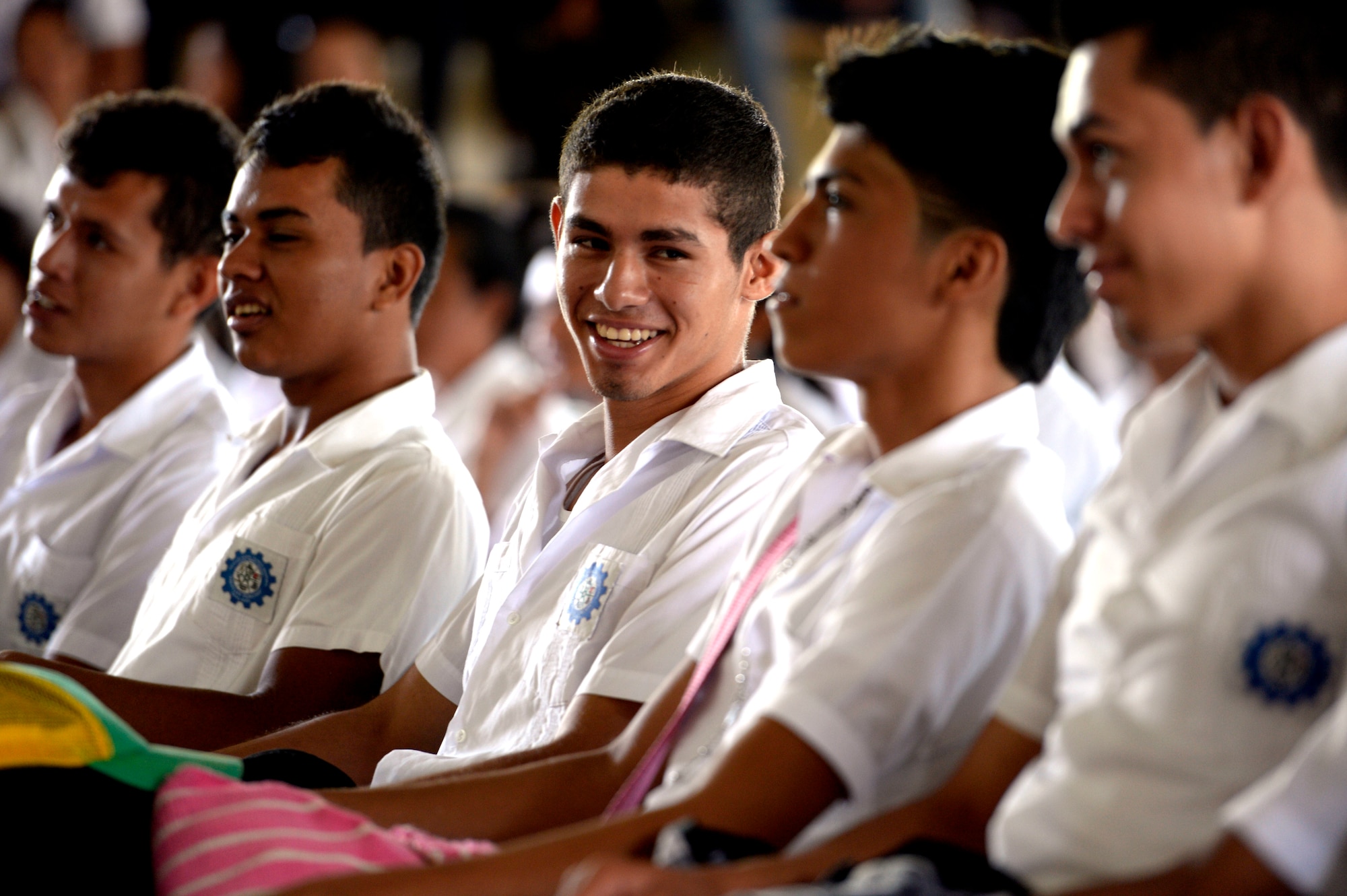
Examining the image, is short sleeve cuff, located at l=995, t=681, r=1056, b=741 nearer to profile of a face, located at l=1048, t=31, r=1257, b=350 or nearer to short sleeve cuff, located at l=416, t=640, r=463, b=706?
profile of a face, located at l=1048, t=31, r=1257, b=350

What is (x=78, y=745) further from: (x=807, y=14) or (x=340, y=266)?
(x=807, y=14)

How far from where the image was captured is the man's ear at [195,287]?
2.79 m

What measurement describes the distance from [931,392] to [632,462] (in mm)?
559

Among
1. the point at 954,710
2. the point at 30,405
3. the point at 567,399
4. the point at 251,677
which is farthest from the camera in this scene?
the point at 567,399

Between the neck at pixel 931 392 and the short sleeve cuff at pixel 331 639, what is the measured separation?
36.7 inches

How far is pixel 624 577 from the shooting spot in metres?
1.81

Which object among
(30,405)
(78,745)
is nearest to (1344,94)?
(78,745)

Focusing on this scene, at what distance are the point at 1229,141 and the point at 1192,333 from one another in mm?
154

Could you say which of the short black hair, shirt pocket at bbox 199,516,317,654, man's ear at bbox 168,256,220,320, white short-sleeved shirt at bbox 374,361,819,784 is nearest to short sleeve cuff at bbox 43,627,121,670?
shirt pocket at bbox 199,516,317,654

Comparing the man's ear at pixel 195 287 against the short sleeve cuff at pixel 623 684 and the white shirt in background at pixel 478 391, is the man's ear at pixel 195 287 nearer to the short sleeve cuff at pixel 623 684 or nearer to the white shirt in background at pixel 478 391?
the short sleeve cuff at pixel 623 684

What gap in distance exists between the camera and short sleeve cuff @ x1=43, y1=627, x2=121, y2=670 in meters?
2.45

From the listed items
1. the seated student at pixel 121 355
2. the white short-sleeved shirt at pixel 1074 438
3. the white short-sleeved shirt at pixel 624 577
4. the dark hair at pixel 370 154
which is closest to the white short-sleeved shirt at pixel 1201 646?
the white short-sleeved shirt at pixel 624 577

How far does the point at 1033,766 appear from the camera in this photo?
119 cm

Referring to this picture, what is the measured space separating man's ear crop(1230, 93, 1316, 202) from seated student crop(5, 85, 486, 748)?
1357 mm
